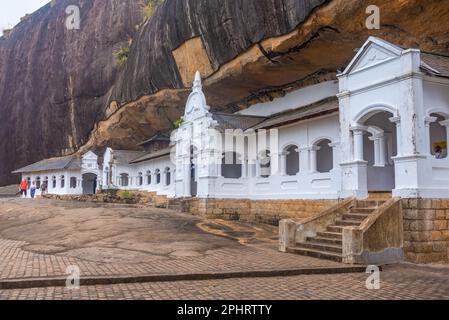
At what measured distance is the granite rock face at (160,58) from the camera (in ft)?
50.4

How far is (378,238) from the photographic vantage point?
10102mm

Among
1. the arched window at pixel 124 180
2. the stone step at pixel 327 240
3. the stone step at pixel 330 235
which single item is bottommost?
the stone step at pixel 327 240

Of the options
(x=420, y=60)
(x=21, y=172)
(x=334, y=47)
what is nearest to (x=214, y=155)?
(x=334, y=47)

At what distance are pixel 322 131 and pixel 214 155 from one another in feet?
16.6

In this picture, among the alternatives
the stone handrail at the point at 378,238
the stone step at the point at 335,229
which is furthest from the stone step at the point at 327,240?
the stone handrail at the point at 378,238

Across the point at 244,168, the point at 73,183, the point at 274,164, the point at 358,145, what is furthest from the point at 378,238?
the point at 73,183

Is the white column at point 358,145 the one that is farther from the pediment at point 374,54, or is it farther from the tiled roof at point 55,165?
the tiled roof at point 55,165

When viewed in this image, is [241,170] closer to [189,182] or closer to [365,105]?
[189,182]

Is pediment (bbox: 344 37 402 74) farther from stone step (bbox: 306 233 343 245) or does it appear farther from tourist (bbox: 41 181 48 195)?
tourist (bbox: 41 181 48 195)

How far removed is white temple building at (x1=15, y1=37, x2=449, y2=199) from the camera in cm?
1092

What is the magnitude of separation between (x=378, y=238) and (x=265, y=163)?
10.1m

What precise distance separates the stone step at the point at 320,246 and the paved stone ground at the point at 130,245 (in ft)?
1.89

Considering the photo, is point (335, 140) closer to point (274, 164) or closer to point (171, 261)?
point (274, 164)

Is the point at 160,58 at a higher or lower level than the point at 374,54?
higher
